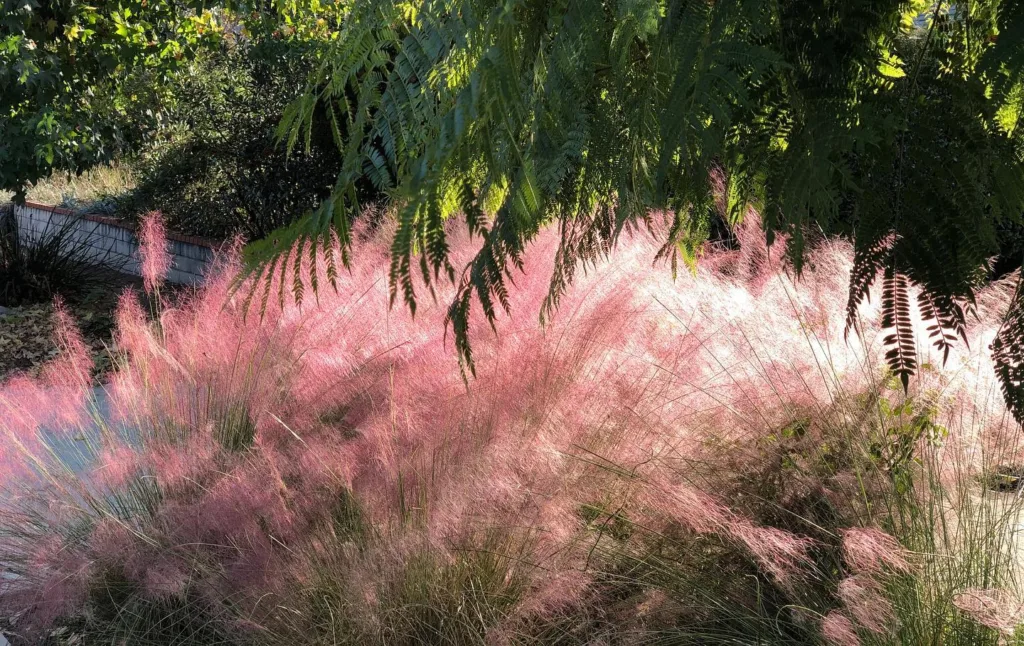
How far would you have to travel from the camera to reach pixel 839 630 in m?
2.71

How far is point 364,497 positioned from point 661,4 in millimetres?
2036

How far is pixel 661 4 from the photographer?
6.75ft

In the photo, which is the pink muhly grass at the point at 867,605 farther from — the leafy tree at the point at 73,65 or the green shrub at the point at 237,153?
the green shrub at the point at 237,153

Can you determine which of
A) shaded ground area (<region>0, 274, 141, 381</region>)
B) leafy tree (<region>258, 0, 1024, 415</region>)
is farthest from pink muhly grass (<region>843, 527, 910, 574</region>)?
shaded ground area (<region>0, 274, 141, 381</region>)

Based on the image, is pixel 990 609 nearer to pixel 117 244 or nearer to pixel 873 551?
pixel 873 551

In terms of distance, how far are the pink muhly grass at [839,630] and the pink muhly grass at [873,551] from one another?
0.16 m

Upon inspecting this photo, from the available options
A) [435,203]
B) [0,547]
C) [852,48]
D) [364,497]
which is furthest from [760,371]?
[0,547]

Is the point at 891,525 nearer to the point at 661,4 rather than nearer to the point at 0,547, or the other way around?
the point at 661,4

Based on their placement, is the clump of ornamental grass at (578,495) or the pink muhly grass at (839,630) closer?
the pink muhly grass at (839,630)

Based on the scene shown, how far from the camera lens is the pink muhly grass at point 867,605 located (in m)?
2.75

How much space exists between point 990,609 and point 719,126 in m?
1.58

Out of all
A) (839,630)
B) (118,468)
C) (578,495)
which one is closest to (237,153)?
(118,468)

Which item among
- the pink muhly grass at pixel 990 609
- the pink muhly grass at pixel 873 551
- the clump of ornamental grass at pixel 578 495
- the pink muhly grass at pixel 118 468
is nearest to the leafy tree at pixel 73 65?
the pink muhly grass at pixel 118 468

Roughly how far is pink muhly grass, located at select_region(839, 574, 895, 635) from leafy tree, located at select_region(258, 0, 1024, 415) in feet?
2.77
